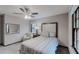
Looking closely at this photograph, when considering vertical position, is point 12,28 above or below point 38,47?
above

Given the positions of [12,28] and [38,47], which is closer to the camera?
[38,47]

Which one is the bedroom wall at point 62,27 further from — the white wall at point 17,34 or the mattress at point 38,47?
the white wall at point 17,34

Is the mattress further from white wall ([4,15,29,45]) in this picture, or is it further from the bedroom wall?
white wall ([4,15,29,45])

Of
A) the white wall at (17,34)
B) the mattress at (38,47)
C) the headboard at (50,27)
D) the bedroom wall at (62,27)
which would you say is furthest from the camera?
the headboard at (50,27)

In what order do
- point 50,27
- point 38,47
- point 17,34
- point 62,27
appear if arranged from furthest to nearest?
1. point 17,34
2. point 50,27
3. point 62,27
4. point 38,47

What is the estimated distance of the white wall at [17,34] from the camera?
432cm

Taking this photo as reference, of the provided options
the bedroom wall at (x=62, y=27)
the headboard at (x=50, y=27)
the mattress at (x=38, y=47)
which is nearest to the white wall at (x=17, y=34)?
the headboard at (x=50, y=27)

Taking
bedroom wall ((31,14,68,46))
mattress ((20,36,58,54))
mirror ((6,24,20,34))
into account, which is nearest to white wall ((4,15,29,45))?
mirror ((6,24,20,34))

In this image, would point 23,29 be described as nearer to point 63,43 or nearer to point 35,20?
point 35,20

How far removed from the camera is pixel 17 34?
5051 mm

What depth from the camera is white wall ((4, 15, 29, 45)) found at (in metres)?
4.32

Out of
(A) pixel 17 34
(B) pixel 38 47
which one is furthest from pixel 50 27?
(B) pixel 38 47

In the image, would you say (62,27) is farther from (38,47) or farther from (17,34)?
(17,34)
